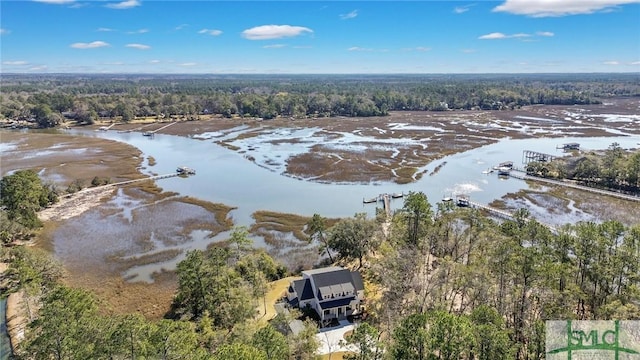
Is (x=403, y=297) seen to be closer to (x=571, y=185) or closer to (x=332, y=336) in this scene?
(x=332, y=336)

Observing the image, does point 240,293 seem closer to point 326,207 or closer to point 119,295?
point 119,295

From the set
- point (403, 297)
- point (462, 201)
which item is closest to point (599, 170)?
point (462, 201)

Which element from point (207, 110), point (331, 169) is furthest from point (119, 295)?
point (207, 110)

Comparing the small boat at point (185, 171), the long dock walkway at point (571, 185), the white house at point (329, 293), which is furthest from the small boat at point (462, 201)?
the small boat at point (185, 171)

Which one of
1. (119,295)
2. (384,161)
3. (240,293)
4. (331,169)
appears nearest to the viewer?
(240,293)

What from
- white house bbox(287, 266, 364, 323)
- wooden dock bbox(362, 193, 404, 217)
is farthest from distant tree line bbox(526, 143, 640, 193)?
white house bbox(287, 266, 364, 323)

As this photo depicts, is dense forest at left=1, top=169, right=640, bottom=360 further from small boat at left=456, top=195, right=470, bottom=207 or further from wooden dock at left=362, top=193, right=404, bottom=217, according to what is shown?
wooden dock at left=362, top=193, right=404, bottom=217
